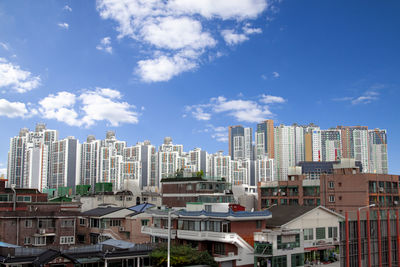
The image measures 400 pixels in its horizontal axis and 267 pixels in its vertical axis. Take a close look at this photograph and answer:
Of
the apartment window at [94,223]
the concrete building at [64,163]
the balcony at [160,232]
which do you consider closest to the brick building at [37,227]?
the apartment window at [94,223]

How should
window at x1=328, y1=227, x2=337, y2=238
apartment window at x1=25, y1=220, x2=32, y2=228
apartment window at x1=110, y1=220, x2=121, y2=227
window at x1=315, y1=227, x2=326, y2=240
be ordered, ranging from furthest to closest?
apartment window at x1=110, y1=220, x2=121, y2=227 < window at x1=328, y1=227, x2=337, y2=238 < window at x1=315, y1=227, x2=326, y2=240 < apartment window at x1=25, y1=220, x2=32, y2=228

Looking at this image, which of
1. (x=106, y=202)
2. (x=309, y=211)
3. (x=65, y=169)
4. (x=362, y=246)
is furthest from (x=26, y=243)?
(x=65, y=169)

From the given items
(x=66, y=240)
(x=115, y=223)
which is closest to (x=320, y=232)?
(x=115, y=223)

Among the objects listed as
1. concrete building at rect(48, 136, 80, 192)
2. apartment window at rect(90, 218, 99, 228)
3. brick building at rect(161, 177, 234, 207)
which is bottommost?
apartment window at rect(90, 218, 99, 228)

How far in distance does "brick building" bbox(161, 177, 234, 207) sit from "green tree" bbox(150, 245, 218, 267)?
13.6 metres

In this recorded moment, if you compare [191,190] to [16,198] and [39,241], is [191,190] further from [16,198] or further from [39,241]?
[16,198]

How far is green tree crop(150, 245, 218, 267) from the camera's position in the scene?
42.2 metres

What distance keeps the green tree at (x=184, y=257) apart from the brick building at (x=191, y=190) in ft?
44.5

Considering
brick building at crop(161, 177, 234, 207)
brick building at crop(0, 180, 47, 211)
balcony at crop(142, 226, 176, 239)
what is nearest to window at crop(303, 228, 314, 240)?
brick building at crop(161, 177, 234, 207)

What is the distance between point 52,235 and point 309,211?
34.5 m

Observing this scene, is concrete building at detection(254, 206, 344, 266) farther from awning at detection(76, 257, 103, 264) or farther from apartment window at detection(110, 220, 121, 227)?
apartment window at detection(110, 220, 121, 227)

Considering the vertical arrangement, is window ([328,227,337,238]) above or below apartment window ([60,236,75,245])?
above

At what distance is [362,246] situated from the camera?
3384 centimetres

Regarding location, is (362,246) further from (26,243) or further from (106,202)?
(106,202)
